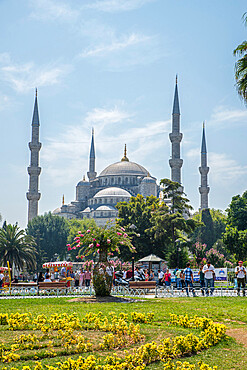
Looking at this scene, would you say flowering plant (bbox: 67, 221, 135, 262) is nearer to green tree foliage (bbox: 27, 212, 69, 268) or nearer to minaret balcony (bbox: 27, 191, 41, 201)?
green tree foliage (bbox: 27, 212, 69, 268)

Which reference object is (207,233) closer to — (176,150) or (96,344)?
(176,150)

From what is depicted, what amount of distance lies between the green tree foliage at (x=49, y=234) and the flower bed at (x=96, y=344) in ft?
171

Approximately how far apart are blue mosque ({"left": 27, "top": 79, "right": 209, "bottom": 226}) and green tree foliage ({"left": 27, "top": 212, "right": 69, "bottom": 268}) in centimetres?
416

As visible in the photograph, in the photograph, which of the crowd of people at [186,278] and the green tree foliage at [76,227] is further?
the green tree foliage at [76,227]

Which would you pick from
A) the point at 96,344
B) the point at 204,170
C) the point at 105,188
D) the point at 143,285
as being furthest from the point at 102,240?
the point at 105,188

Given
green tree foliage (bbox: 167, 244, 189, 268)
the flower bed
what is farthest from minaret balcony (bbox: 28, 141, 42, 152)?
the flower bed

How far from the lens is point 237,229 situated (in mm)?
36188

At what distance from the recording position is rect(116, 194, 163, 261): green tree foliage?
117 feet

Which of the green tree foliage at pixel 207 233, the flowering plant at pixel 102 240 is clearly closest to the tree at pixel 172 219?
the flowering plant at pixel 102 240

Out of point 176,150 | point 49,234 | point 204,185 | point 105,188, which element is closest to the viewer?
point 49,234

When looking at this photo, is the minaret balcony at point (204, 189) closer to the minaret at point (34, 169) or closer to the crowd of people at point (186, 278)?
the minaret at point (34, 169)

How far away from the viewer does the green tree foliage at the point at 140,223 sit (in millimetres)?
35750

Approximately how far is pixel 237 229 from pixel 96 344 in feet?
101

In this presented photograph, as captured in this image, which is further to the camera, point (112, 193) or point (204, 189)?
point (112, 193)
